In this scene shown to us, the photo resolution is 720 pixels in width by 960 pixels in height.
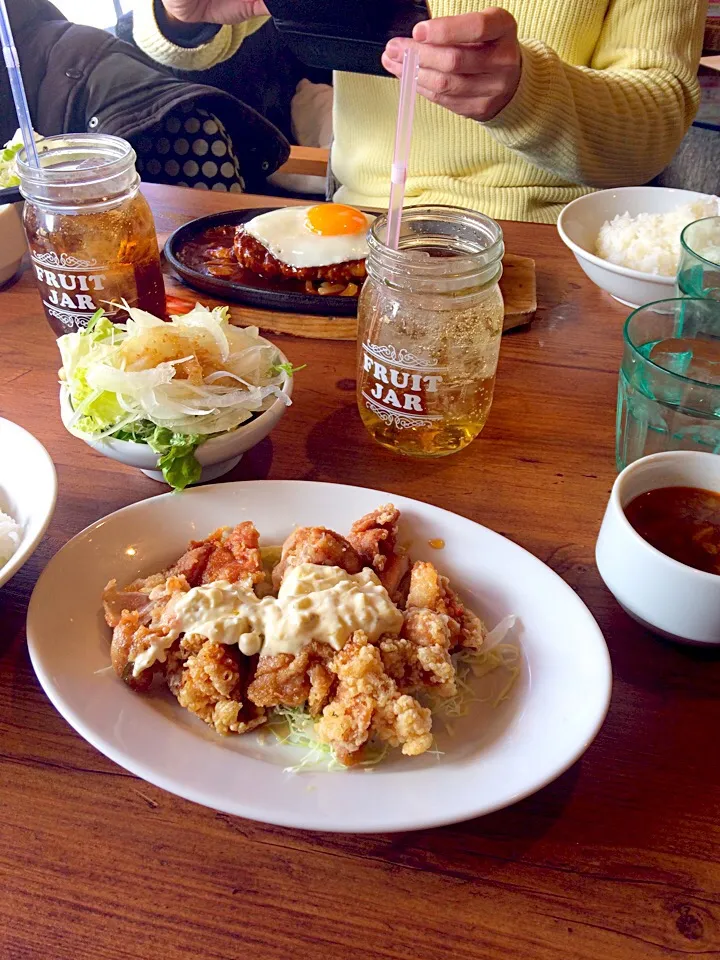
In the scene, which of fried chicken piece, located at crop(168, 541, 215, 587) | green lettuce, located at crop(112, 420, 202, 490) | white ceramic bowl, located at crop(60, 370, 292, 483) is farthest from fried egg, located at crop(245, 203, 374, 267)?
fried chicken piece, located at crop(168, 541, 215, 587)

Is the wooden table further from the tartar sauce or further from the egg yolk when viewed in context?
the egg yolk

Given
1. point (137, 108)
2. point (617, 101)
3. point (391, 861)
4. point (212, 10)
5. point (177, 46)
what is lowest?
point (391, 861)

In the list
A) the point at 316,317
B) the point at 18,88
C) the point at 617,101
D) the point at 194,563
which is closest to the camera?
the point at 194,563

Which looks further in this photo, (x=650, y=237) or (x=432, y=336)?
(x=650, y=237)

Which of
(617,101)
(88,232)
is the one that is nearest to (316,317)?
(88,232)

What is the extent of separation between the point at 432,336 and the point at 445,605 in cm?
50

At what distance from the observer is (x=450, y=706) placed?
91 cm

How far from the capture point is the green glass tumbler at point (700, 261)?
4.81ft

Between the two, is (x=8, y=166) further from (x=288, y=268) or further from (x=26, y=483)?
(x=26, y=483)

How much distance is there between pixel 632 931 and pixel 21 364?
58.4 inches

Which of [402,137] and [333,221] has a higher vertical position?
[402,137]

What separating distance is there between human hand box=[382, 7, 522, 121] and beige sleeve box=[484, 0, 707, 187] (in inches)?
3.9

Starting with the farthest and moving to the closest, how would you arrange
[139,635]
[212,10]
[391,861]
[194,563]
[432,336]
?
[212,10], [432,336], [194,563], [139,635], [391,861]

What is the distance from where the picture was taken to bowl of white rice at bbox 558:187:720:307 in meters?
1.73
